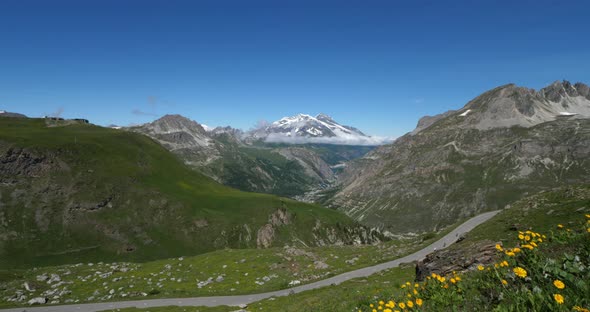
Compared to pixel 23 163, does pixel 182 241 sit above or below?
below

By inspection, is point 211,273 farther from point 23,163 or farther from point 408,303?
point 23,163

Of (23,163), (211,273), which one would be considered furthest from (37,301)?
(23,163)

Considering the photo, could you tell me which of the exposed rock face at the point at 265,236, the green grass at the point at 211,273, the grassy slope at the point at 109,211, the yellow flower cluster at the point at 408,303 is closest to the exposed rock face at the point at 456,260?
the yellow flower cluster at the point at 408,303

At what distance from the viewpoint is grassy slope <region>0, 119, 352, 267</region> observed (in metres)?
132

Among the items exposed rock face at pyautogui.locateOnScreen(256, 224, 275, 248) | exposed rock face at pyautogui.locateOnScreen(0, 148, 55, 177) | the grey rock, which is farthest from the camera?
exposed rock face at pyautogui.locateOnScreen(256, 224, 275, 248)

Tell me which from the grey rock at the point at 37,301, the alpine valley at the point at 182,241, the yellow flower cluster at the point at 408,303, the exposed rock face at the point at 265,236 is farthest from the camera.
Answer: the exposed rock face at the point at 265,236

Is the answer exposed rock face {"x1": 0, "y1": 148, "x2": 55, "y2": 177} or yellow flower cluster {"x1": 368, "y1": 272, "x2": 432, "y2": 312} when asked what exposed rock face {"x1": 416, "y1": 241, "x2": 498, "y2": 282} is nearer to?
yellow flower cluster {"x1": 368, "y1": 272, "x2": 432, "y2": 312}

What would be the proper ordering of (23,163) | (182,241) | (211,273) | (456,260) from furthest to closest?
(23,163), (182,241), (211,273), (456,260)

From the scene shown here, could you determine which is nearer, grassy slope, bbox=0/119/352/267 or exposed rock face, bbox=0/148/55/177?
grassy slope, bbox=0/119/352/267

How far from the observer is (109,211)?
499ft

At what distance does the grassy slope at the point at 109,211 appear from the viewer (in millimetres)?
131500

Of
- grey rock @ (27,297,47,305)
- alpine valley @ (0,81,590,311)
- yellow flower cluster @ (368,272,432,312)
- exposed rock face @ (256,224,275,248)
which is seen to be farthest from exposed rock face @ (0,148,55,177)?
yellow flower cluster @ (368,272,432,312)

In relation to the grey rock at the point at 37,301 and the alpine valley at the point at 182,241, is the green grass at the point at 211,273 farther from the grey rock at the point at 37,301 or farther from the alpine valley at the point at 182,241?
the grey rock at the point at 37,301

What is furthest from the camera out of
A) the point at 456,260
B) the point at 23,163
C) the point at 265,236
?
the point at 265,236
